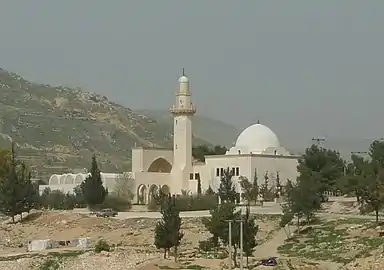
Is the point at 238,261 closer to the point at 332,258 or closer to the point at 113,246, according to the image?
the point at 332,258

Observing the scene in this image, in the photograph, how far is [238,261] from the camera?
39.4m

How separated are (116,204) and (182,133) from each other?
10.1m

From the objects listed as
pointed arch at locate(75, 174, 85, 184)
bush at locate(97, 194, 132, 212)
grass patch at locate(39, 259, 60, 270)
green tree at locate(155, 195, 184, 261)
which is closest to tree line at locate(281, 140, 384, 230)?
green tree at locate(155, 195, 184, 261)

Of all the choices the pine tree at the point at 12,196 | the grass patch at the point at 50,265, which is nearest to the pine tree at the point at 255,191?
the pine tree at the point at 12,196

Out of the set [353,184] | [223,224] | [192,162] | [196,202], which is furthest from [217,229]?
[192,162]

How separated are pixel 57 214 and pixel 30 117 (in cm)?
8248

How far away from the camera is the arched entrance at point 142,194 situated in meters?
74.0

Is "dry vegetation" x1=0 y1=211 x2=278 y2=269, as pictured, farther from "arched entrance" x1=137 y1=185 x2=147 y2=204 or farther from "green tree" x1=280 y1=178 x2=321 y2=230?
"arched entrance" x1=137 y1=185 x2=147 y2=204

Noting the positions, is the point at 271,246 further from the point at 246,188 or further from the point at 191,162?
the point at 191,162

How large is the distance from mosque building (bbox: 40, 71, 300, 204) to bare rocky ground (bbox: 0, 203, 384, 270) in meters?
11.5

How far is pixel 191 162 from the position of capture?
76062mm

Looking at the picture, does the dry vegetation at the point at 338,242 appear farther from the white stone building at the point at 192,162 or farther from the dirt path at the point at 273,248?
the white stone building at the point at 192,162

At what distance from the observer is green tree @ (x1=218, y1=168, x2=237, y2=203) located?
62.0m

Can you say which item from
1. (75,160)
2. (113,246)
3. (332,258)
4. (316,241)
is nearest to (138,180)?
(113,246)
